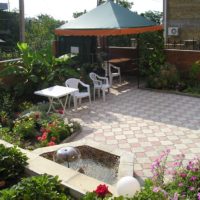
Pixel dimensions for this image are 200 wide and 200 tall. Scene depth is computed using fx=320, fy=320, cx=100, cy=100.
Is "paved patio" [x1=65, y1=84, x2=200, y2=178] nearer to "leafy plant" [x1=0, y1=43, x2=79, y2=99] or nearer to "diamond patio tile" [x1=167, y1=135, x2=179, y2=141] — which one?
"diamond patio tile" [x1=167, y1=135, x2=179, y2=141]

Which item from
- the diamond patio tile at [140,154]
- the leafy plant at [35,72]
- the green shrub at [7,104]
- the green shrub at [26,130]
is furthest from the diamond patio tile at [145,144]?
the leafy plant at [35,72]

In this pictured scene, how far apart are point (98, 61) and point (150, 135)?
5.98 metres

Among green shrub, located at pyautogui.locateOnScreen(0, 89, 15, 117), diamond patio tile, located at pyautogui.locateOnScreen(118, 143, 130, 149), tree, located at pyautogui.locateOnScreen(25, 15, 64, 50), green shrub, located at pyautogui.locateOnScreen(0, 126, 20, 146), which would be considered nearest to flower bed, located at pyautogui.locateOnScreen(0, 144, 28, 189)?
green shrub, located at pyautogui.locateOnScreen(0, 126, 20, 146)

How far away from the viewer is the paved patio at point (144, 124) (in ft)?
22.6

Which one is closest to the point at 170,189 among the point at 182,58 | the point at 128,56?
the point at 182,58

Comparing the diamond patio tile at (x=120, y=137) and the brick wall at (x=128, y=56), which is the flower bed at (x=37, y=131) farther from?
the brick wall at (x=128, y=56)

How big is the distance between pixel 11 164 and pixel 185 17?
14750mm

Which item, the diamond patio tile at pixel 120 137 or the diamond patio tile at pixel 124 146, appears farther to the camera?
Answer: the diamond patio tile at pixel 120 137

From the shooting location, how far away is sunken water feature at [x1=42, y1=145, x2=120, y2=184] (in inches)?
216

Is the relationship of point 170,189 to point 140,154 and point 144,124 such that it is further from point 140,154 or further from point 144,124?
point 144,124

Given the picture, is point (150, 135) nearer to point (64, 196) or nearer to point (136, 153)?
point (136, 153)

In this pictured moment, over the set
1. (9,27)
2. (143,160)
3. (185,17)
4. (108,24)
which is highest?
(185,17)

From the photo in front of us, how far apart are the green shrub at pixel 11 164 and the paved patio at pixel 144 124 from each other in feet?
7.02

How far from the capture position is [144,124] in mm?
8484
